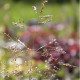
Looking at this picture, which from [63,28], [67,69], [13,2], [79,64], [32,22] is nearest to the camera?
[67,69]

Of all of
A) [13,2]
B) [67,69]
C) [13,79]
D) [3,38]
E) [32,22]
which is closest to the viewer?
[13,79]

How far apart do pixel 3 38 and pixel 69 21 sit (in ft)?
11.4

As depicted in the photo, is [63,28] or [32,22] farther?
[32,22]

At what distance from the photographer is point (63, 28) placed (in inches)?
238

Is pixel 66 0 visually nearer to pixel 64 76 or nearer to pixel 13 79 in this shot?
pixel 64 76

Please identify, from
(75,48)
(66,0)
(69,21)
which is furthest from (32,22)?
(66,0)

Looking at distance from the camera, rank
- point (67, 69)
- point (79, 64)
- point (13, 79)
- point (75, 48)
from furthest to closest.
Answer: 1. point (75, 48)
2. point (79, 64)
3. point (67, 69)
4. point (13, 79)

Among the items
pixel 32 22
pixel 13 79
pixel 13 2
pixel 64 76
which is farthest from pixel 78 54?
pixel 13 2

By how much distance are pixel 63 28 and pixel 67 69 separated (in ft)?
9.86

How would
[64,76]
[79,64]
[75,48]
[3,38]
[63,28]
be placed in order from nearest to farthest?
[64,76] → [79,64] → [75,48] → [3,38] → [63,28]

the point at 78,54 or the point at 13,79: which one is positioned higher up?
the point at 13,79

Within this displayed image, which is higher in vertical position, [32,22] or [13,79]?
[13,79]

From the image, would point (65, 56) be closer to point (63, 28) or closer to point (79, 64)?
point (79, 64)

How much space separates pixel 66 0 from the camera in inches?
463
